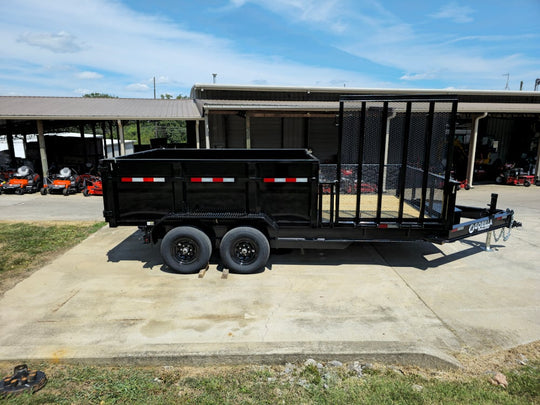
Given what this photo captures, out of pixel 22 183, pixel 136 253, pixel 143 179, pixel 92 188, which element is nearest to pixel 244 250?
pixel 143 179

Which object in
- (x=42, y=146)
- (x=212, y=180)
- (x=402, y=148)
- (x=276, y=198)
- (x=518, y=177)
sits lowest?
(x=518, y=177)

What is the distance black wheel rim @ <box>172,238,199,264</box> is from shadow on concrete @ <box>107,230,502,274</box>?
0.34 metres

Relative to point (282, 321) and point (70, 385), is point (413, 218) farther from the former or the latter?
point (70, 385)

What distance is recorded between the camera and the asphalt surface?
13.0 feet

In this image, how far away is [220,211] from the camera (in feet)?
19.7

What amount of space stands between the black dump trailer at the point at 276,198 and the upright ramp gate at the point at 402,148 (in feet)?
0.05

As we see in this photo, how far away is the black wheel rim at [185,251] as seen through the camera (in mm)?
6027

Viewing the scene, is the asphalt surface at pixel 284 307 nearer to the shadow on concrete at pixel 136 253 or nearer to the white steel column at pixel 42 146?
the shadow on concrete at pixel 136 253

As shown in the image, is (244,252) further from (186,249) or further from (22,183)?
(22,183)

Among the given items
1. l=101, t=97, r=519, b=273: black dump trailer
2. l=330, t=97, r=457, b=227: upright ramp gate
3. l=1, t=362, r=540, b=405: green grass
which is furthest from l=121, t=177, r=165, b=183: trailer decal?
l=1, t=362, r=540, b=405: green grass

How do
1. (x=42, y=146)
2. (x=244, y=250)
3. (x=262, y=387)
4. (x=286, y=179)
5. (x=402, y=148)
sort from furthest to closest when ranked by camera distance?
(x=42, y=146)
(x=244, y=250)
(x=402, y=148)
(x=286, y=179)
(x=262, y=387)

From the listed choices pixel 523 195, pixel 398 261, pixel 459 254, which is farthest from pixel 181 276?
pixel 523 195

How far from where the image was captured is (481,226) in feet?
21.6

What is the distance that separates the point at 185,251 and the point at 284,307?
202 centimetres
